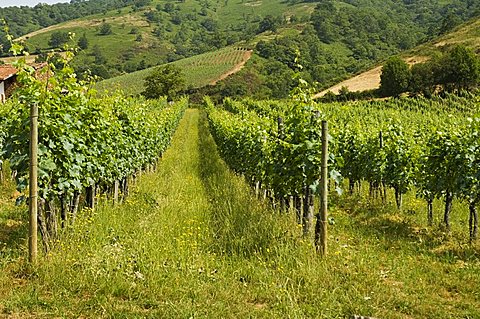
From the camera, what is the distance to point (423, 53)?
75.0m

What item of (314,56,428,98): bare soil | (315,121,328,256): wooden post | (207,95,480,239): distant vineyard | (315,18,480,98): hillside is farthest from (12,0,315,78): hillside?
(315,121,328,256): wooden post

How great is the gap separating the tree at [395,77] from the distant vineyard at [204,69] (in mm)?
42210

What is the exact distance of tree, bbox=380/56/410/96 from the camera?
52.3m

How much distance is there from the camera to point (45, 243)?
6.54 meters

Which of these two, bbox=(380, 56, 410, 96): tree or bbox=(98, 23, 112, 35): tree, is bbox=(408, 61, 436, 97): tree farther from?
bbox=(98, 23, 112, 35): tree

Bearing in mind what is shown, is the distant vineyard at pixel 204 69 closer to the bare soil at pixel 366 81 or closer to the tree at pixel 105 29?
the bare soil at pixel 366 81

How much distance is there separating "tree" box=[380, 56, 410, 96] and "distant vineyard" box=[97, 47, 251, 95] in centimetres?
4221

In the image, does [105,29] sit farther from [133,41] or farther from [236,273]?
[236,273]

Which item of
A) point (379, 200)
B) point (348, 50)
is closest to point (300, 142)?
point (379, 200)

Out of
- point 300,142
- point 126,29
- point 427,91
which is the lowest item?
point 427,91

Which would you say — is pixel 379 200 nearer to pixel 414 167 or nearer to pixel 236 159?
pixel 414 167

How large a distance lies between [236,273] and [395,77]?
50643mm

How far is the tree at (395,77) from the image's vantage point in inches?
2058

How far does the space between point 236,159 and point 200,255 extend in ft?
26.5
